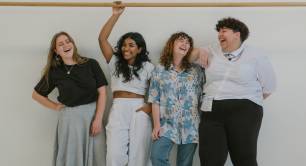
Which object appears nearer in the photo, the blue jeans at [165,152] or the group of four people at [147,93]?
the group of four people at [147,93]

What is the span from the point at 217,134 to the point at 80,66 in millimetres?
1060

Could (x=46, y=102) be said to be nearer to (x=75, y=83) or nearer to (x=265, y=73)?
(x=75, y=83)

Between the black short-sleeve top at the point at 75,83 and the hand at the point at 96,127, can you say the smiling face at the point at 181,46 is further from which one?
the hand at the point at 96,127

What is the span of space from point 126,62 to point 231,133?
2.87ft

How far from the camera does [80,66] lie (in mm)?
2824

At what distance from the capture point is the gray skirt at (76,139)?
108 inches

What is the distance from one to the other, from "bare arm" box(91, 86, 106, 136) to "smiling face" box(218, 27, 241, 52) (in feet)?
2.93

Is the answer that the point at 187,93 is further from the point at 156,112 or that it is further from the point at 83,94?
the point at 83,94

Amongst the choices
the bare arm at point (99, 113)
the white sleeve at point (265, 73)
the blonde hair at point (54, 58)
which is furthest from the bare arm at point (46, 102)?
the white sleeve at point (265, 73)

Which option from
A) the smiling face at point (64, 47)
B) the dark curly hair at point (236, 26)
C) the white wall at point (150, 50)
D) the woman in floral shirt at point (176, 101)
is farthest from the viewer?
the white wall at point (150, 50)

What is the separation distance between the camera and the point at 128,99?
279cm

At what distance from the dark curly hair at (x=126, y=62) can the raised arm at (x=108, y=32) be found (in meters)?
0.06

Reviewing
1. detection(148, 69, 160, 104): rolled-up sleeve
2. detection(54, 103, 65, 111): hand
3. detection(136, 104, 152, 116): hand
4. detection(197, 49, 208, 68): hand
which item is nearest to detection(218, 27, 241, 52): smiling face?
detection(197, 49, 208, 68): hand

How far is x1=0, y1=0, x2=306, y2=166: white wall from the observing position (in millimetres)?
2959
